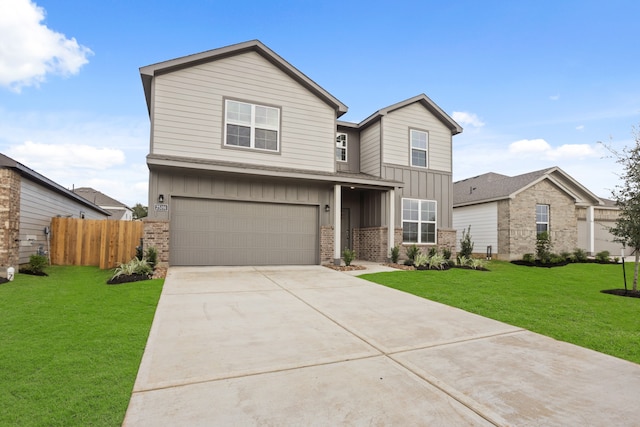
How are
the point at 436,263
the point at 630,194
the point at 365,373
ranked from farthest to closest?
1. the point at 436,263
2. the point at 630,194
3. the point at 365,373

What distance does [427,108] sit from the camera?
1490 cm

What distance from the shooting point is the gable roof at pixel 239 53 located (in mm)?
10555

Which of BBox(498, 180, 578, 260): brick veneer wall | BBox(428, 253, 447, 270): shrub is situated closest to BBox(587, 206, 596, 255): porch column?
BBox(498, 180, 578, 260): brick veneer wall

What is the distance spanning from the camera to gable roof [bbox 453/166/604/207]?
16.9 metres

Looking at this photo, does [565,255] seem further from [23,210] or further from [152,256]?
[23,210]

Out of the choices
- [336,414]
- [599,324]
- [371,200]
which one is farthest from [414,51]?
[336,414]

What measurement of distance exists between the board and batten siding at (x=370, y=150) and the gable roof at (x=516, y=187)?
23.5ft

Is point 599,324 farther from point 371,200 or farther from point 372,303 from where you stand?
point 371,200

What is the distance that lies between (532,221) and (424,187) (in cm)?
682

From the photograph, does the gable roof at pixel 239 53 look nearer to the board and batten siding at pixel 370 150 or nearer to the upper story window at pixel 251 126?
the upper story window at pixel 251 126

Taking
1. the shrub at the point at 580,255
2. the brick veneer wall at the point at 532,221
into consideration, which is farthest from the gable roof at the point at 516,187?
the shrub at the point at 580,255

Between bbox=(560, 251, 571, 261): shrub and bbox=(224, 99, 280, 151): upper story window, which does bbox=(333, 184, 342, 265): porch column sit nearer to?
bbox=(224, 99, 280, 151): upper story window

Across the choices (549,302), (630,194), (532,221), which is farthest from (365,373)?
(532,221)

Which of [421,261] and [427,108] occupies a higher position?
[427,108]
